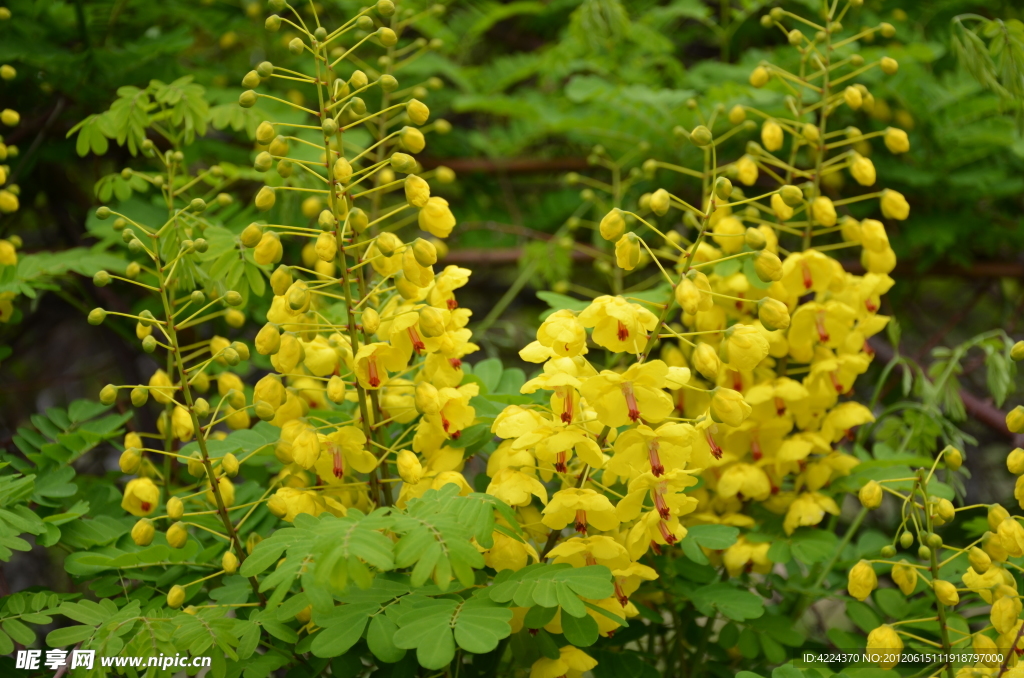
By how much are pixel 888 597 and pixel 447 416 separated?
0.88 m

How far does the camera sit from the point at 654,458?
1.03m

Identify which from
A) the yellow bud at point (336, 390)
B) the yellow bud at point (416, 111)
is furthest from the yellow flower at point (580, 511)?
the yellow bud at point (416, 111)

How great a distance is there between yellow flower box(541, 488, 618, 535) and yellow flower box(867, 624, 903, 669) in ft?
1.54

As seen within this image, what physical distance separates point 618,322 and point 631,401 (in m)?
0.11

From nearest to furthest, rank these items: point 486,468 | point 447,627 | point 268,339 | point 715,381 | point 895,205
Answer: point 447,627 < point 268,339 < point 486,468 < point 715,381 < point 895,205

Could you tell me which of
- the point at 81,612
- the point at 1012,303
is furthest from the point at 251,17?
the point at 1012,303

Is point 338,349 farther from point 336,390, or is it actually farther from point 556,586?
point 556,586

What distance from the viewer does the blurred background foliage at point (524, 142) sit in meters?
1.94

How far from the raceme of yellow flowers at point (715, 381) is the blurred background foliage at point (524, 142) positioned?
360 mm

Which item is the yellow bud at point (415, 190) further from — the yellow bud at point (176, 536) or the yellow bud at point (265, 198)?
the yellow bud at point (176, 536)

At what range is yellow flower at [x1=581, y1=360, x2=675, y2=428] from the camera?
1.00m

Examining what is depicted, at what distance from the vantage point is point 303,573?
3.26 ft

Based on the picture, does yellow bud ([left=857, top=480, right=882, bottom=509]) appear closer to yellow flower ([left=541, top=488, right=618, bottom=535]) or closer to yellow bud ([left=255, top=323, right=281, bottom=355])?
yellow flower ([left=541, top=488, right=618, bottom=535])

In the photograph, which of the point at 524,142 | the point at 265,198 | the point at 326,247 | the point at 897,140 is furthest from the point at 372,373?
the point at 524,142
